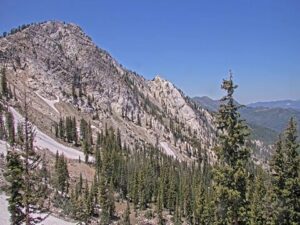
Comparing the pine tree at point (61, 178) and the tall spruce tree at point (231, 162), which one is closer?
the tall spruce tree at point (231, 162)

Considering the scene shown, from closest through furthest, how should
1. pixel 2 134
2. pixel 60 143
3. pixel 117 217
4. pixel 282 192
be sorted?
pixel 282 192, pixel 117 217, pixel 2 134, pixel 60 143

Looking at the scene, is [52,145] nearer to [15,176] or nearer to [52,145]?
[52,145]

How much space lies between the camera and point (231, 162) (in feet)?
90.4

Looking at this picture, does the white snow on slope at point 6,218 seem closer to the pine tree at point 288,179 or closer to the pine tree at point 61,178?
the pine tree at point 61,178

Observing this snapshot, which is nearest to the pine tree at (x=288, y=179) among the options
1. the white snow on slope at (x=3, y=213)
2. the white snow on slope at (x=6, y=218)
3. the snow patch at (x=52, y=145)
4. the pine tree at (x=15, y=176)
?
the pine tree at (x=15, y=176)

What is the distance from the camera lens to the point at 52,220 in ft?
293

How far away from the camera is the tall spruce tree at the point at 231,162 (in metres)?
27.2

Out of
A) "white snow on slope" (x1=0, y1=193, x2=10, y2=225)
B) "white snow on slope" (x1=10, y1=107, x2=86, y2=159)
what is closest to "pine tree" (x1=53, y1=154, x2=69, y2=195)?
"white snow on slope" (x1=0, y1=193, x2=10, y2=225)

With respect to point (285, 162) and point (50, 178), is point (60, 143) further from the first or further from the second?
point (285, 162)

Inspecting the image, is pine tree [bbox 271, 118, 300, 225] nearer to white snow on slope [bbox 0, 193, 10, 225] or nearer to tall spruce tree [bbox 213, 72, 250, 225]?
tall spruce tree [bbox 213, 72, 250, 225]

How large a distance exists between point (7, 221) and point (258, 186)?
48634 millimetres

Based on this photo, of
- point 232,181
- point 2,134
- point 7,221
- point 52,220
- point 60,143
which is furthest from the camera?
point 60,143

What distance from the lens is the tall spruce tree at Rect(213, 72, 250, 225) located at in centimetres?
2716

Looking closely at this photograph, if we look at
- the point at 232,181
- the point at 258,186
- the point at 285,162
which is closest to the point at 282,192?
the point at 285,162
